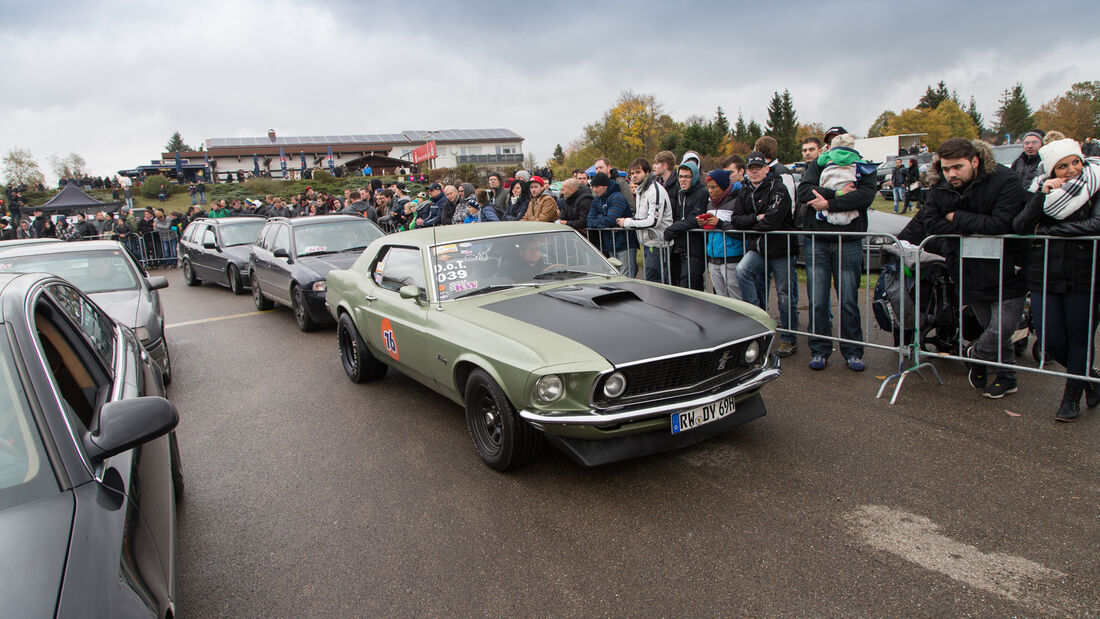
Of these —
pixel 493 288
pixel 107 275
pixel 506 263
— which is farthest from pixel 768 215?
pixel 107 275

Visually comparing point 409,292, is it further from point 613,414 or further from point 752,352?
point 752,352

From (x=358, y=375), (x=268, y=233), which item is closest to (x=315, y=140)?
(x=268, y=233)

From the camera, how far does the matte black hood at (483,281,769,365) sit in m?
3.66

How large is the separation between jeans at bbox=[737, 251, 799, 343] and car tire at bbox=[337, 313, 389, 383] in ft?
12.0

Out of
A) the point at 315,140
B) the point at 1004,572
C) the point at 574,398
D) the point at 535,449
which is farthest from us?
the point at 315,140

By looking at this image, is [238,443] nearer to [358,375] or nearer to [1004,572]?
[358,375]

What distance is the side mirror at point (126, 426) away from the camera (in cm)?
215

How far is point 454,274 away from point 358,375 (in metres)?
1.97

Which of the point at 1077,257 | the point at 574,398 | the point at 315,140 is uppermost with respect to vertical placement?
the point at 315,140

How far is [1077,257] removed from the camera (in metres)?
4.14

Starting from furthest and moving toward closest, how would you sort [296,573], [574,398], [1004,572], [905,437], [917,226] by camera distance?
[917,226], [905,437], [574,398], [296,573], [1004,572]

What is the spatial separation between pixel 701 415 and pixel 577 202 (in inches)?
216

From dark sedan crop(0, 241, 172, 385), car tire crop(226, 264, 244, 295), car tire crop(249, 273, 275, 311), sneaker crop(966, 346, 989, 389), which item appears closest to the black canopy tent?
car tire crop(226, 264, 244, 295)

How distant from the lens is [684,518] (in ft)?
11.2
